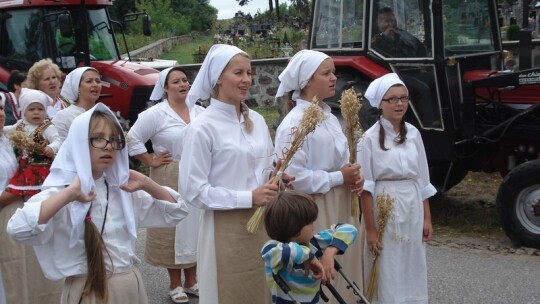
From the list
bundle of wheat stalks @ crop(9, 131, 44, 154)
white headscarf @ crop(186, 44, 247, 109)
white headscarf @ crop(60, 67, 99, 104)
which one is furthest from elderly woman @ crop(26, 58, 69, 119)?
white headscarf @ crop(186, 44, 247, 109)

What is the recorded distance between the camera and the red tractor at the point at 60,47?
11117 mm

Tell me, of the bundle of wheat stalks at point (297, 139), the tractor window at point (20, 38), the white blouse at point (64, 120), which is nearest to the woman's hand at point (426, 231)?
the bundle of wheat stalks at point (297, 139)

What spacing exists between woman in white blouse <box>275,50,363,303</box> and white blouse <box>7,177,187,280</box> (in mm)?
852

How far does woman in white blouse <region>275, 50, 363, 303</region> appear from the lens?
13.3 ft

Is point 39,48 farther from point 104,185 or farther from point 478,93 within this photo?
point 104,185

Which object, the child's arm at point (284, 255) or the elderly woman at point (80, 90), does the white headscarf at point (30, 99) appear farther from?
the child's arm at point (284, 255)

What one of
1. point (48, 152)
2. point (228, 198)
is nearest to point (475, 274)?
point (228, 198)

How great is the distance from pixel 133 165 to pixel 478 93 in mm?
4664

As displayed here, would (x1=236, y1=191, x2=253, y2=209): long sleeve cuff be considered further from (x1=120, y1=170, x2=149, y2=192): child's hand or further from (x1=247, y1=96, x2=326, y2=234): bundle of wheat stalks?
(x1=120, y1=170, x2=149, y2=192): child's hand

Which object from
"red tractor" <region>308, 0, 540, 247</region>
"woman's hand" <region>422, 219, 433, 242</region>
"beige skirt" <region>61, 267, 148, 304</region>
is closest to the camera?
"beige skirt" <region>61, 267, 148, 304</region>

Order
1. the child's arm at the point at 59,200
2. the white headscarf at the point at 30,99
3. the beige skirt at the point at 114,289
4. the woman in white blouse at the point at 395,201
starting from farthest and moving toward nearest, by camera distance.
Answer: the white headscarf at the point at 30,99, the woman in white blouse at the point at 395,201, the beige skirt at the point at 114,289, the child's arm at the point at 59,200

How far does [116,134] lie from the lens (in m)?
3.32

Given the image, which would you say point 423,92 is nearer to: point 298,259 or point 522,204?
point 522,204

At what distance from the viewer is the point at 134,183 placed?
3395mm
